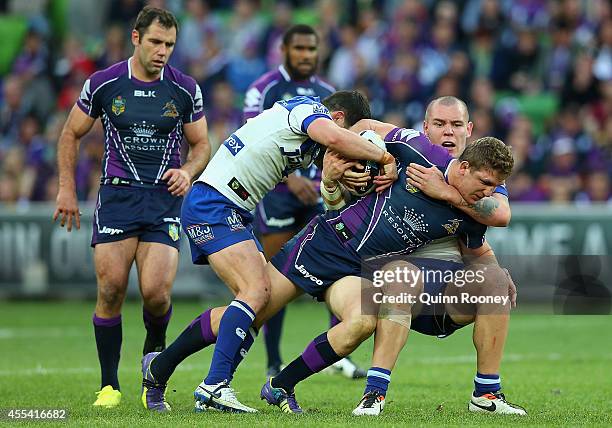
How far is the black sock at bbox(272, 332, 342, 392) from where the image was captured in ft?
24.3

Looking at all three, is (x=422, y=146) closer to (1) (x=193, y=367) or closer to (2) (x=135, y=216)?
(2) (x=135, y=216)

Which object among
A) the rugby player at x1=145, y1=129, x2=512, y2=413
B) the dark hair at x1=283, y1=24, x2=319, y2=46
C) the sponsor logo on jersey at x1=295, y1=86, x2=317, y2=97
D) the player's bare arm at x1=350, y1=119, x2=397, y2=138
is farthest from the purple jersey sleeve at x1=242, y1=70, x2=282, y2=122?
the rugby player at x1=145, y1=129, x2=512, y2=413

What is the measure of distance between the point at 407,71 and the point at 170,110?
37.3 ft

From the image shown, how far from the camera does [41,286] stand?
57.9 feet

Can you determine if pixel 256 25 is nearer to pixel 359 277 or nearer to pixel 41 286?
pixel 41 286

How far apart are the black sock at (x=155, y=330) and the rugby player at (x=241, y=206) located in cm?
75

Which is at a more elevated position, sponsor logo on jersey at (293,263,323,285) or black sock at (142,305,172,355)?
sponsor logo on jersey at (293,263,323,285)

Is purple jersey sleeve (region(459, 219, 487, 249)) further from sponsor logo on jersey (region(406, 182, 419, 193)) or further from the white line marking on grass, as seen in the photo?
the white line marking on grass

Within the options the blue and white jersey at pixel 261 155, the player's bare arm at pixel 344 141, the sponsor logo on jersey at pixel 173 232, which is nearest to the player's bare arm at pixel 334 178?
the player's bare arm at pixel 344 141

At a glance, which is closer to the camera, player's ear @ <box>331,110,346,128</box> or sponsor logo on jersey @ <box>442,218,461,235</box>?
sponsor logo on jersey @ <box>442,218,461,235</box>

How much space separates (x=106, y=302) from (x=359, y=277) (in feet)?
6.60

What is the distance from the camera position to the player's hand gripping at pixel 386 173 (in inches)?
292

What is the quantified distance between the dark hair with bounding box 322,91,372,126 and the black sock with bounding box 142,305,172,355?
204 cm

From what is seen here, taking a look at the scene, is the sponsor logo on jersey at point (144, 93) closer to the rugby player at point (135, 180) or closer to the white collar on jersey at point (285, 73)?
the rugby player at point (135, 180)
